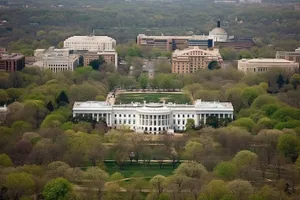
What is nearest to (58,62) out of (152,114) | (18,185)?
(152,114)

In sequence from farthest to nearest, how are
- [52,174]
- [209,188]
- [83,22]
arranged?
1. [83,22]
2. [52,174]
3. [209,188]

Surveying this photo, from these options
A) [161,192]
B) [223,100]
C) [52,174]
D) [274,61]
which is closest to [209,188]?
[161,192]

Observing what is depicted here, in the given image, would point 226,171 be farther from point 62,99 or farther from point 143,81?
point 143,81

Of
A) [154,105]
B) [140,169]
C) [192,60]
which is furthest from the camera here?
[192,60]

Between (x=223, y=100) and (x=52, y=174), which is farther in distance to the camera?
(x=223, y=100)

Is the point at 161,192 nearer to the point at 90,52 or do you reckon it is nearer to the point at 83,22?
the point at 90,52

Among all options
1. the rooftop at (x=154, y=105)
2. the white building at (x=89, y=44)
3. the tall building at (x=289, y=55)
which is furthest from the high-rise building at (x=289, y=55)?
the rooftop at (x=154, y=105)

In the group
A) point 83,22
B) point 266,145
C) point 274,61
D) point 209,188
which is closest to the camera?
point 209,188
